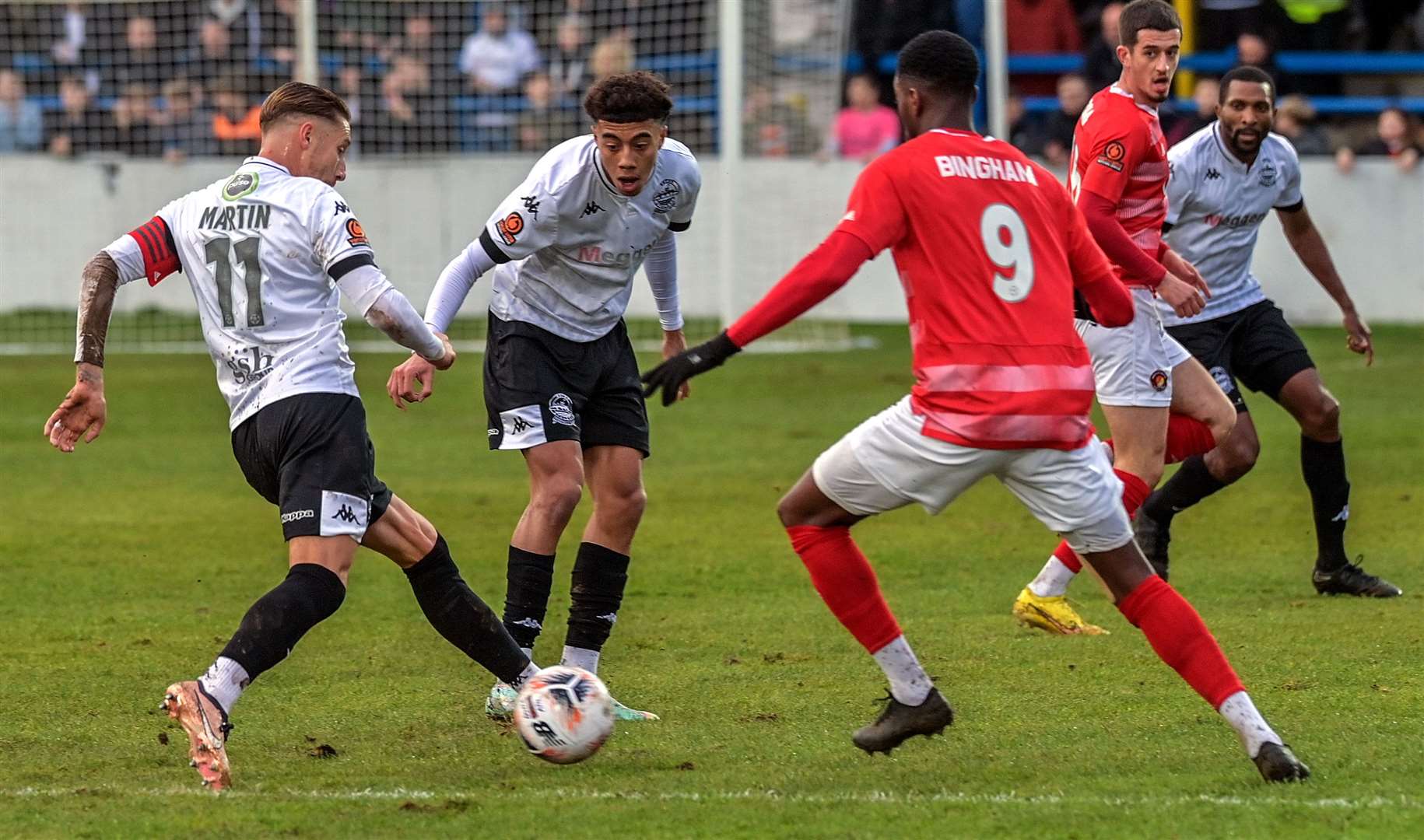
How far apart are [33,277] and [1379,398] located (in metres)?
13.9

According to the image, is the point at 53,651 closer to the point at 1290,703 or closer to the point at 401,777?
the point at 401,777

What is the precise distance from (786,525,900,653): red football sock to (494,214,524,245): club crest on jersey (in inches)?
63.4

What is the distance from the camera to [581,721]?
5516 mm

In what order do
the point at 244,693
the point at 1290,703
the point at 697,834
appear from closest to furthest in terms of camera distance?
the point at 697,834, the point at 1290,703, the point at 244,693

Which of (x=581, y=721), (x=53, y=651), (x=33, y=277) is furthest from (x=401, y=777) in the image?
(x=33, y=277)

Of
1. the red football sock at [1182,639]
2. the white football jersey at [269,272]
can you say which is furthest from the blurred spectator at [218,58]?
the red football sock at [1182,639]

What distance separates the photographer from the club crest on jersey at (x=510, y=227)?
6.40 meters

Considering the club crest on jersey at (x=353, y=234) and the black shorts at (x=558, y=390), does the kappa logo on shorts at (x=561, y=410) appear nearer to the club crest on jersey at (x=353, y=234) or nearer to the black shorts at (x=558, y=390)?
the black shorts at (x=558, y=390)

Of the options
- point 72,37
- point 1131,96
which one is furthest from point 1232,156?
point 72,37

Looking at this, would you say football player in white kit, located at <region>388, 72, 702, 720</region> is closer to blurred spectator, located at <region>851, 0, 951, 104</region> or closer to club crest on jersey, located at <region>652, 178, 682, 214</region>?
club crest on jersey, located at <region>652, 178, 682, 214</region>

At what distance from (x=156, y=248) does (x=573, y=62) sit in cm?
1485

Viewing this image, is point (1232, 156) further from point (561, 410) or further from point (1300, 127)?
point (1300, 127)

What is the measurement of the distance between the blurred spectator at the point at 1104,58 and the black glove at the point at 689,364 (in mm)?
14672

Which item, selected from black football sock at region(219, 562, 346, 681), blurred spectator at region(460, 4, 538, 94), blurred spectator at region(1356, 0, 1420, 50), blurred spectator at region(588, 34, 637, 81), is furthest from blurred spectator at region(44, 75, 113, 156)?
black football sock at region(219, 562, 346, 681)
